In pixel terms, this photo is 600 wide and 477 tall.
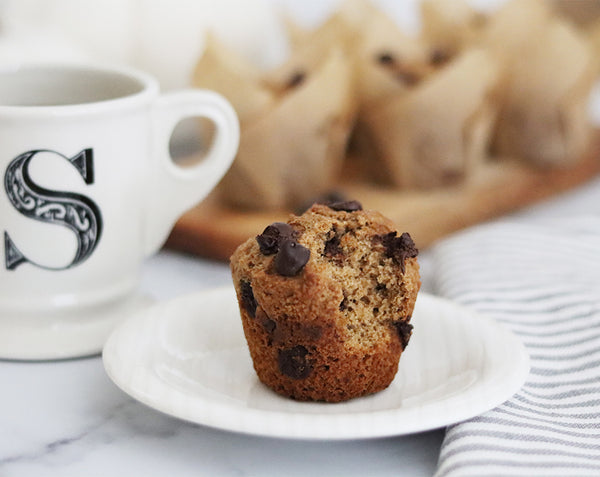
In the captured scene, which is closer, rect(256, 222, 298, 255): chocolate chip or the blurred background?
rect(256, 222, 298, 255): chocolate chip

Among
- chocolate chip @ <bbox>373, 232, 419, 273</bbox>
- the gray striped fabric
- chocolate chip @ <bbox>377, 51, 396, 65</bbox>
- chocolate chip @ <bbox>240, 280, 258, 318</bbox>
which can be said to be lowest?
the gray striped fabric

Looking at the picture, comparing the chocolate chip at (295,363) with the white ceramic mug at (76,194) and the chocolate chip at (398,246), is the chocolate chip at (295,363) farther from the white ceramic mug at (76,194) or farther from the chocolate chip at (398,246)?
the white ceramic mug at (76,194)

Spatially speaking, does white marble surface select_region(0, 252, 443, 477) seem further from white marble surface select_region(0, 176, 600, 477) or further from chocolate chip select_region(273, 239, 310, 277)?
chocolate chip select_region(273, 239, 310, 277)

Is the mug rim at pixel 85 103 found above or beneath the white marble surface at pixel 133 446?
above

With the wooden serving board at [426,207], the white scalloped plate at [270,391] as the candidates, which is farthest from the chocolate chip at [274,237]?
the wooden serving board at [426,207]

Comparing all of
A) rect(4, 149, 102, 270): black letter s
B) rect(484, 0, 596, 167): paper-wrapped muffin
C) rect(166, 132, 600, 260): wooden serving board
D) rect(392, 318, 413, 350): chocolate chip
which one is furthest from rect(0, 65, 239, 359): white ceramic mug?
rect(484, 0, 596, 167): paper-wrapped muffin

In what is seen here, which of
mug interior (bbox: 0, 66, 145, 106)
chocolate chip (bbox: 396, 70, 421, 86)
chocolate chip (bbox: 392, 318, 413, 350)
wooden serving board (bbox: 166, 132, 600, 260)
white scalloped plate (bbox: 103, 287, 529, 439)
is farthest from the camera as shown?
chocolate chip (bbox: 396, 70, 421, 86)

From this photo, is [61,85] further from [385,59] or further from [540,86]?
[540,86]
